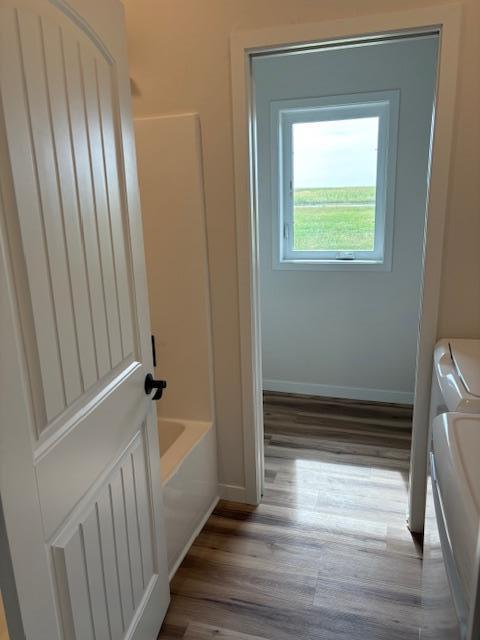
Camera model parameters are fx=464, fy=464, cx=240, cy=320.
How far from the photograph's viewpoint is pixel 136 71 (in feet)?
6.47

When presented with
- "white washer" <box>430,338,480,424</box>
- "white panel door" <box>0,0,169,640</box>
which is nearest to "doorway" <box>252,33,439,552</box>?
"white washer" <box>430,338,480,424</box>

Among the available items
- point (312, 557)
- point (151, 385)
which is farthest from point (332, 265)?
point (151, 385)

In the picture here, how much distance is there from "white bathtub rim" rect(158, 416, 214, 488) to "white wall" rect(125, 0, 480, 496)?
357 millimetres

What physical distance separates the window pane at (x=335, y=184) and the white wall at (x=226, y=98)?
57.7 inches

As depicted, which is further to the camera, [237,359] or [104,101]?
[237,359]

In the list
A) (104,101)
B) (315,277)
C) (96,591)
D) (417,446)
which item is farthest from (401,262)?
(96,591)

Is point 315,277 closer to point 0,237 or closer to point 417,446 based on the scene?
point 417,446

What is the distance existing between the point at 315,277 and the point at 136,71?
6.09ft

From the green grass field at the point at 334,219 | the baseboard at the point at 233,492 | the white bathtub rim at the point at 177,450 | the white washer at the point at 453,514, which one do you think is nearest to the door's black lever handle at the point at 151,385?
the white bathtub rim at the point at 177,450

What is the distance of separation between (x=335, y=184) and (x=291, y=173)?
1.06 ft

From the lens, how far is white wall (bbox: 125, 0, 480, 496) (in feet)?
5.51

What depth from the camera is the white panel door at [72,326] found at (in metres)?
0.86

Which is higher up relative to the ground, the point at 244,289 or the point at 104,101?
the point at 104,101

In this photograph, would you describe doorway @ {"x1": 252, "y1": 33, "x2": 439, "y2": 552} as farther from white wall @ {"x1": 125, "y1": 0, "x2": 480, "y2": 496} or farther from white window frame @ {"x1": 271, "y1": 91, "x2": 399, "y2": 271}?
white wall @ {"x1": 125, "y1": 0, "x2": 480, "y2": 496}
